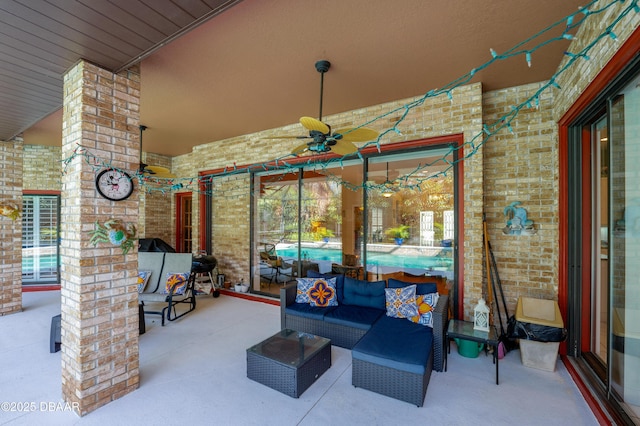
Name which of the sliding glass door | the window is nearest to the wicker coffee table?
the sliding glass door

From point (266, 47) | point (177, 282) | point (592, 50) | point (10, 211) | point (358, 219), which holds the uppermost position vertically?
point (266, 47)

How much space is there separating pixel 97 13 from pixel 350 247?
396cm

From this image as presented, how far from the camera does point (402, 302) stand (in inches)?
133

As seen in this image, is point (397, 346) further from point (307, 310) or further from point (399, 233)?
point (399, 233)

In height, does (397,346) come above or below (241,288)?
above

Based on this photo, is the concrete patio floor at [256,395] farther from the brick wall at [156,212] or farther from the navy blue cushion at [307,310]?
the brick wall at [156,212]

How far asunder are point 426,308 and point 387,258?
1303 millimetres

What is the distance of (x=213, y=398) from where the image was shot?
2.52 meters

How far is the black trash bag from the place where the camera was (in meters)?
2.90

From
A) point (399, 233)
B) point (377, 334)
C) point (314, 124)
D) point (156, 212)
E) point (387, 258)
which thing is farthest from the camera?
point (156, 212)

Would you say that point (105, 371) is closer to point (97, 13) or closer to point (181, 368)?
point (181, 368)

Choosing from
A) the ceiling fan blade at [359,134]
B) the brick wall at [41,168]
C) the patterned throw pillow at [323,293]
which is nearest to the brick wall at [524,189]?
the ceiling fan blade at [359,134]

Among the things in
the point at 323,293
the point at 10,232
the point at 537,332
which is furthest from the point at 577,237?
the point at 10,232

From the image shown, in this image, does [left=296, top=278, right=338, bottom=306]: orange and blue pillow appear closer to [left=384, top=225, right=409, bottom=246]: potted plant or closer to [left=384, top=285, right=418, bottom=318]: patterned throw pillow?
[left=384, top=285, right=418, bottom=318]: patterned throw pillow
